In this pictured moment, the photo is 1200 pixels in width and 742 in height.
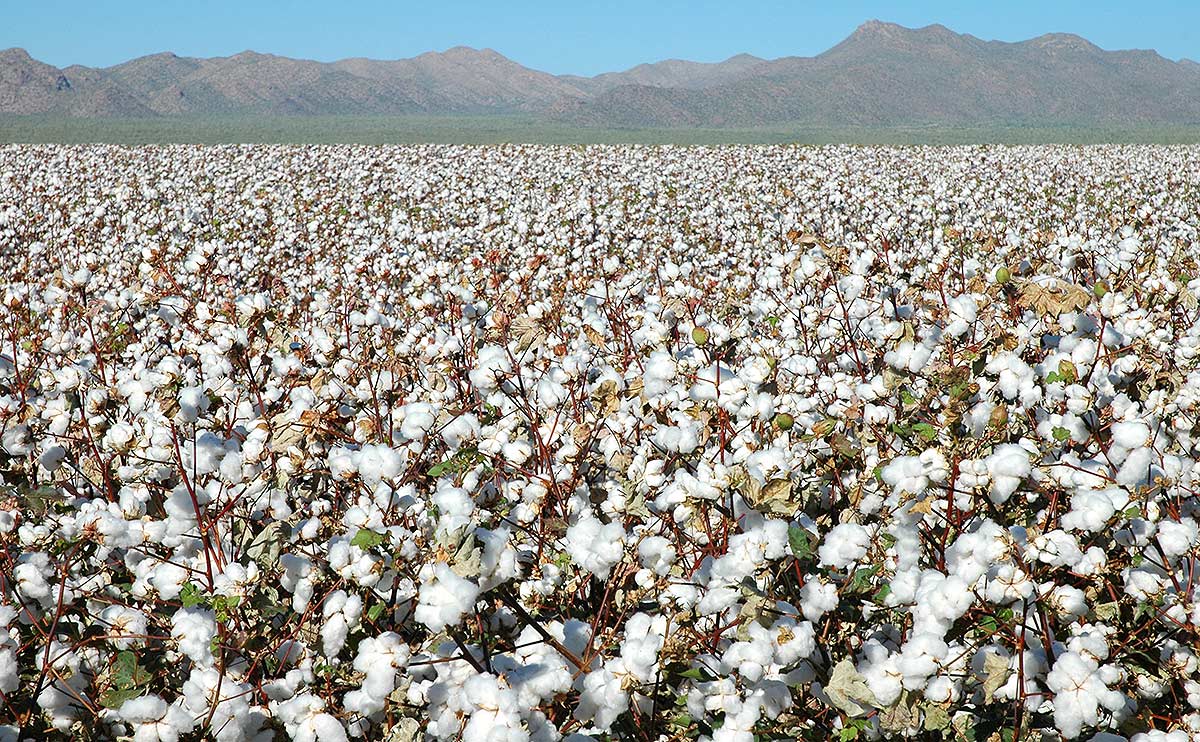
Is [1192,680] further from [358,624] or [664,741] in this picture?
[358,624]

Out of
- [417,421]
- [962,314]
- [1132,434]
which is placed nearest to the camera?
[1132,434]

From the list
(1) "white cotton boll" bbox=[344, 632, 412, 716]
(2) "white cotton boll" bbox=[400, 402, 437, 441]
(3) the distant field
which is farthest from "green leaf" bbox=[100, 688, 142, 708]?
(3) the distant field

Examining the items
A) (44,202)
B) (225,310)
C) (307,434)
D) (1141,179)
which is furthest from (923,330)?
(1141,179)

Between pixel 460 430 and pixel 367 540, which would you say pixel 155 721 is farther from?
pixel 460 430

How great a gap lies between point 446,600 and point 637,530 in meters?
1.24

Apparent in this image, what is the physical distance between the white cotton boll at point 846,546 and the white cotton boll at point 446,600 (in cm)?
99

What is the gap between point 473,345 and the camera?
16.0 ft

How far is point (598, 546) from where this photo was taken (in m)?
2.32

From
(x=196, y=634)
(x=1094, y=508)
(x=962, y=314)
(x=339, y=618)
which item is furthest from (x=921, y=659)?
(x=962, y=314)

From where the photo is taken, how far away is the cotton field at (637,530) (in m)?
2.21

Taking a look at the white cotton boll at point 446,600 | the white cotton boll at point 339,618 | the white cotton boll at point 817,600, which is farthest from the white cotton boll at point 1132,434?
the white cotton boll at point 339,618

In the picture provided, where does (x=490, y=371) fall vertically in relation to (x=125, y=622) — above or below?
above

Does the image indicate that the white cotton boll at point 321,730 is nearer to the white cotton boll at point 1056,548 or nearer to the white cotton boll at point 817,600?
the white cotton boll at point 817,600

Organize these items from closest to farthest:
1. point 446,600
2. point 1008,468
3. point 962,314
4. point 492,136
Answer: point 446,600 → point 1008,468 → point 962,314 → point 492,136
